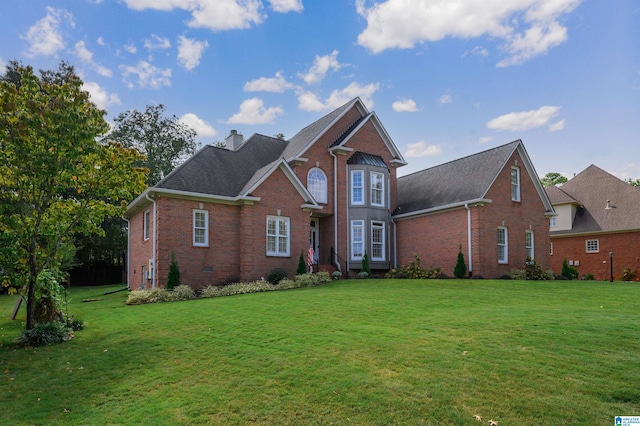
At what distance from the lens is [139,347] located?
9203 millimetres

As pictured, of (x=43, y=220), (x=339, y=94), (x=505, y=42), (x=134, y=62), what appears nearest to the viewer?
(x=43, y=220)

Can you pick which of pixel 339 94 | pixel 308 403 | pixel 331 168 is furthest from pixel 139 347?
pixel 339 94

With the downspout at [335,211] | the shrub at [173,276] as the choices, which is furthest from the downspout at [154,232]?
the downspout at [335,211]

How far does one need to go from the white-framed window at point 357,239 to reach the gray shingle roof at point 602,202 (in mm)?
17792

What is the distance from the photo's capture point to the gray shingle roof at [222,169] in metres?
20.1

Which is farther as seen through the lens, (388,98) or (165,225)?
(388,98)

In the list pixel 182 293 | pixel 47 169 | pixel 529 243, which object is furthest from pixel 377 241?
pixel 47 169

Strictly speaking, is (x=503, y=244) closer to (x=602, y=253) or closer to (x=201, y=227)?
(x=602, y=253)

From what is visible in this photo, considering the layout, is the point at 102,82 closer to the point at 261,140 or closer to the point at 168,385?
the point at 261,140

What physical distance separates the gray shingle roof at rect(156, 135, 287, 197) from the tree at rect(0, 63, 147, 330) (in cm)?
689

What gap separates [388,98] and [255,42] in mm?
6894

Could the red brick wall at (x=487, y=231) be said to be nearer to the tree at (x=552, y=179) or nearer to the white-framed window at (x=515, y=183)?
the white-framed window at (x=515, y=183)

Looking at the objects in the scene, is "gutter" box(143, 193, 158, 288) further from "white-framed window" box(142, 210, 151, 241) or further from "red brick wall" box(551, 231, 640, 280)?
"red brick wall" box(551, 231, 640, 280)

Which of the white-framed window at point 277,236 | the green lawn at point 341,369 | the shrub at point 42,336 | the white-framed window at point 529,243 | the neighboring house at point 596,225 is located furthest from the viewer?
the neighboring house at point 596,225
